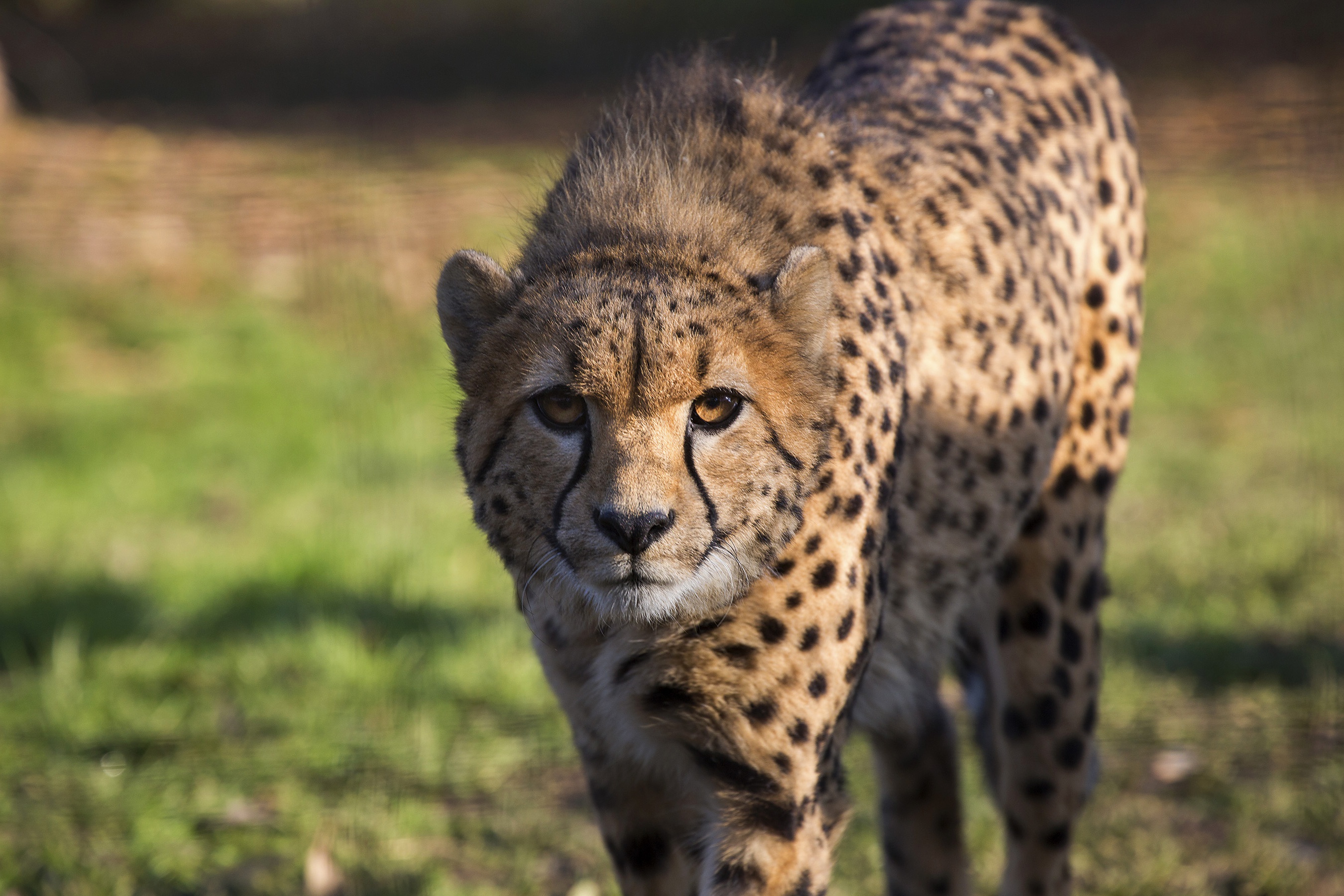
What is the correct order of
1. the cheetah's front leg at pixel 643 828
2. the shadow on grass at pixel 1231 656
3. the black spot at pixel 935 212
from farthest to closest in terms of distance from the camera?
the shadow on grass at pixel 1231 656
the black spot at pixel 935 212
the cheetah's front leg at pixel 643 828

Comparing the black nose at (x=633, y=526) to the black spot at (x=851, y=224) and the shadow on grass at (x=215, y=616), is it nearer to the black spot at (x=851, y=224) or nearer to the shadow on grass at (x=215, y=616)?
the black spot at (x=851, y=224)

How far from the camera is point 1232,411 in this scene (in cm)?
581

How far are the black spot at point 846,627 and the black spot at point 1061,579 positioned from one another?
0.81 metres

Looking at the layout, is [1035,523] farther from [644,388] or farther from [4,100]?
[4,100]

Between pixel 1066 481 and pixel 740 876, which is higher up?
pixel 1066 481

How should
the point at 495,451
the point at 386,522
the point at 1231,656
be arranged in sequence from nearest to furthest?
the point at 495,451, the point at 1231,656, the point at 386,522

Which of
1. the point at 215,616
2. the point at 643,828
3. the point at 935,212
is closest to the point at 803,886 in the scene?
the point at 643,828

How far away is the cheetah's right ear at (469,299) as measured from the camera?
6.18 feet

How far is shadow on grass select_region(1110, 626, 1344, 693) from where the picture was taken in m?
3.59

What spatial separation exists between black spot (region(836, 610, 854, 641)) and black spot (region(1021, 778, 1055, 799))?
2.92 feet

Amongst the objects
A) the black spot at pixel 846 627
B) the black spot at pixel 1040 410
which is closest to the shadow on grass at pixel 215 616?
the black spot at pixel 1040 410

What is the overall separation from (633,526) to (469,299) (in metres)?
0.49

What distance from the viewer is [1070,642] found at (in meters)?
2.62

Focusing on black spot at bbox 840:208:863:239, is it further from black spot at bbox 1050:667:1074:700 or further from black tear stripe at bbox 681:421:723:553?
black spot at bbox 1050:667:1074:700
